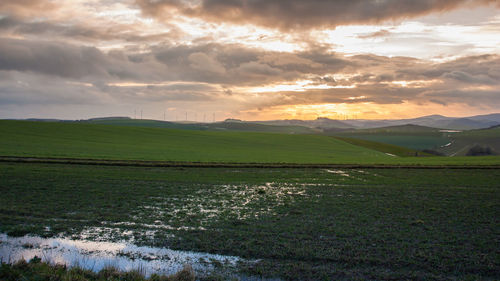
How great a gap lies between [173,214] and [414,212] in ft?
41.0

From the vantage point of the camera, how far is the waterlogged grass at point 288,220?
10.8 metres

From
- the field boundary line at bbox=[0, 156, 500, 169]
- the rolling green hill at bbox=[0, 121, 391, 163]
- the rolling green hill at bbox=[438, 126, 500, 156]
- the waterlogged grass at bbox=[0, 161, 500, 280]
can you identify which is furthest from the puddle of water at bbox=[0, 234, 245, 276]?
the rolling green hill at bbox=[438, 126, 500, 156]

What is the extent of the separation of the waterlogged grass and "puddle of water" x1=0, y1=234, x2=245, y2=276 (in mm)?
570

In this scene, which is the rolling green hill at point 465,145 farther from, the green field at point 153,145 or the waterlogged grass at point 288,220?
the waterlogged grass at point 288,220

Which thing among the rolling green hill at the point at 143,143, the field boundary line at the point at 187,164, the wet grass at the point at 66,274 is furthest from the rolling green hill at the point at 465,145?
the wet grass at the point at 66,274

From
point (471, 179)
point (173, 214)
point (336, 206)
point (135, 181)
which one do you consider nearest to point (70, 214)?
point (173, 214)

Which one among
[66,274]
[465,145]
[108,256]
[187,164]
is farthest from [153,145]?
[465,145]

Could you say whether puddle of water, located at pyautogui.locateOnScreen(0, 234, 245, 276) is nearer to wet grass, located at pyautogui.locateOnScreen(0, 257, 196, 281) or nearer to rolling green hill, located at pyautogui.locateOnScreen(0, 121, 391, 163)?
wet grass, located at pyautogui.locateOnScreen(0, 257, 196, 281)

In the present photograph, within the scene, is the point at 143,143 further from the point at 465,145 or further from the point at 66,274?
the point at 465,145

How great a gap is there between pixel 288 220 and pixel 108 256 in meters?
8.06

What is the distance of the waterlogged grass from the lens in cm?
1079

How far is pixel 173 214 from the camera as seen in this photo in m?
17.0

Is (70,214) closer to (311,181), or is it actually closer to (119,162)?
(311,181)

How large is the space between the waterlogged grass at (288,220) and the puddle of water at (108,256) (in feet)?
1.87
